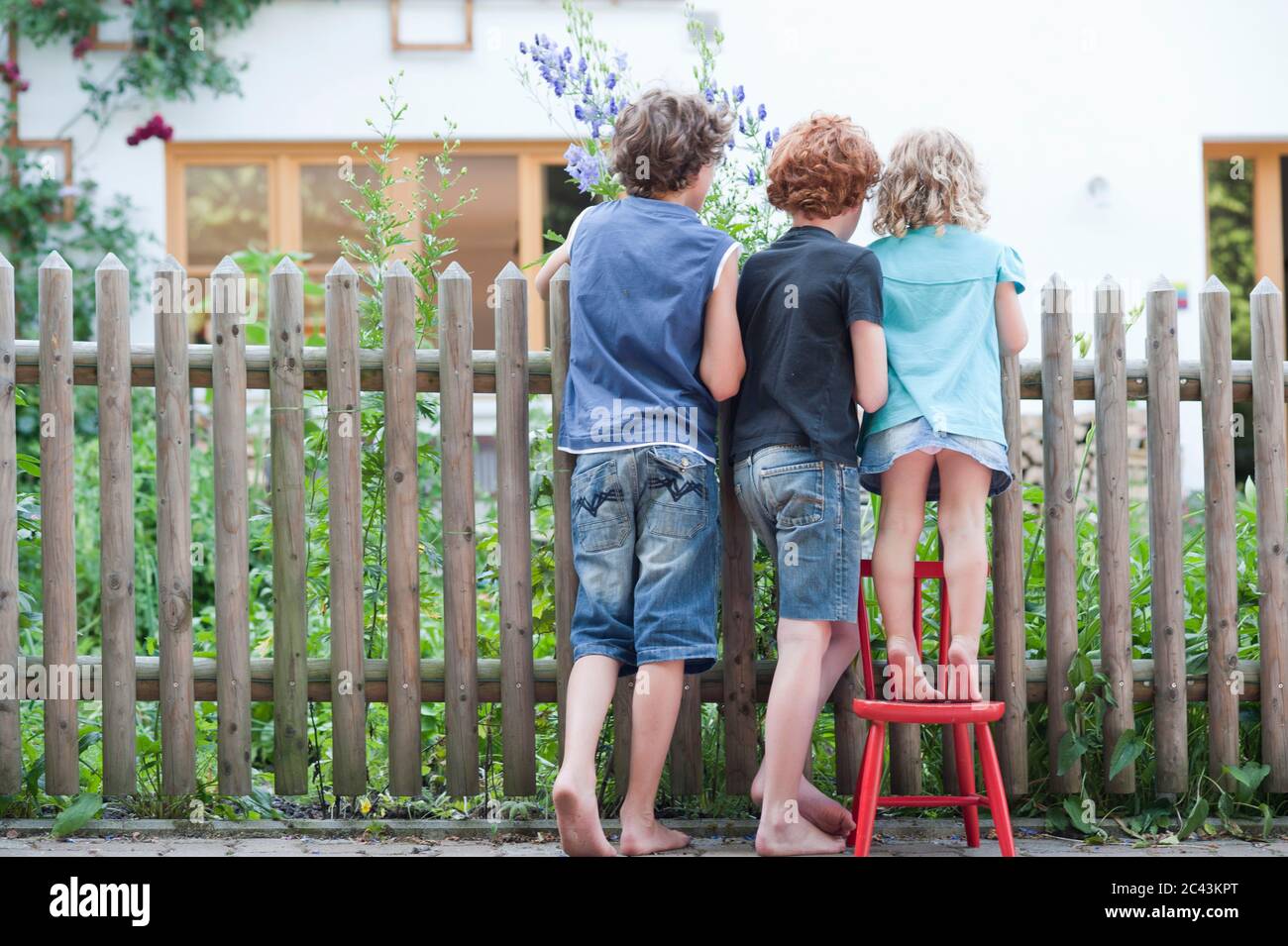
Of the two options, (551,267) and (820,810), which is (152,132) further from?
(820,810)

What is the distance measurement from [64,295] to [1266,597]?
3.10m

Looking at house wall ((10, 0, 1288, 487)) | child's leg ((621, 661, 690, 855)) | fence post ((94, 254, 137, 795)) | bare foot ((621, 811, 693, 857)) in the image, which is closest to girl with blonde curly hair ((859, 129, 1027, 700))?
child's leg ((621, 661, 690, 855))

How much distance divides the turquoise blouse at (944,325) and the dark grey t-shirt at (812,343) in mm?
119

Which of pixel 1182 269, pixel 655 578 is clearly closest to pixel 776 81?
pixel 1182 269

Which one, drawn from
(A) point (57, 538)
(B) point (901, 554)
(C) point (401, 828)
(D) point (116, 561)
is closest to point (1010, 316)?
(B) point (901, 554)

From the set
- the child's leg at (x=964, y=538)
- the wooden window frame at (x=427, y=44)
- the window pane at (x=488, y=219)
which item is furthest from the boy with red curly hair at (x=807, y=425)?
the wooden window frame at (x=427, y=44)

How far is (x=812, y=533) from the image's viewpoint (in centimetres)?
281

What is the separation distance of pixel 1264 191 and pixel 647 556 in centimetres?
646

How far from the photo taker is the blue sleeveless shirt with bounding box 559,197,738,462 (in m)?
2.83

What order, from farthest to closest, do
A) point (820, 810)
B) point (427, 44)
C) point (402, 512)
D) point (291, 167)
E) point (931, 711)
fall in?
point (291, 167)
point (427, 44)
point (402, 512)
point (820, 810)
point (931, 711)

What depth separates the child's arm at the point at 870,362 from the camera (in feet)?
9.17

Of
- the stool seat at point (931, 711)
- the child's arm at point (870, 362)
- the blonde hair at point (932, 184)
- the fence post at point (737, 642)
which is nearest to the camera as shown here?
the stool seat at point (931, 711)

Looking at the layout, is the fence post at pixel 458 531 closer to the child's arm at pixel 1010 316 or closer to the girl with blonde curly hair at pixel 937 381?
the girl with blonde curly hair at pixel 937 381
